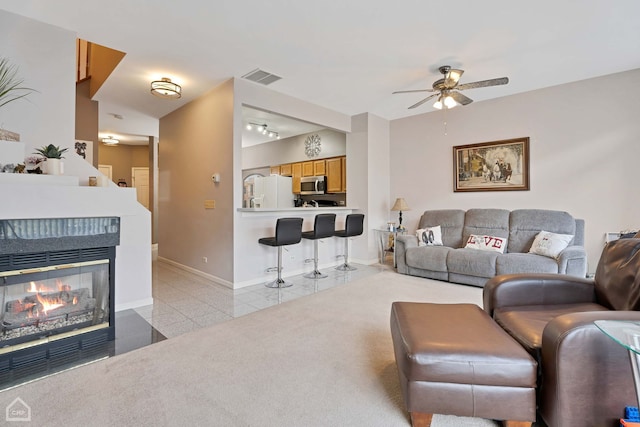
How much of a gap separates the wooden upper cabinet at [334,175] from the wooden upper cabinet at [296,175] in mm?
1005

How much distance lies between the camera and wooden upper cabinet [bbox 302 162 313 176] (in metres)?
7.19

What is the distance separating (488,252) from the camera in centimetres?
422

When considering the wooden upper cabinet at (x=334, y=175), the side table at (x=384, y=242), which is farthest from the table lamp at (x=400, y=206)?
the wooden upper cabinet at (x=334, y=175)

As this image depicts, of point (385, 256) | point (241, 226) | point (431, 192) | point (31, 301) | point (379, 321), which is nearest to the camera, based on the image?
point (31, 301)

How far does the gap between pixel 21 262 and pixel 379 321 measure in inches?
118

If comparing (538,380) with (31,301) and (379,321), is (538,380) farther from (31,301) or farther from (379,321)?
(31,301)

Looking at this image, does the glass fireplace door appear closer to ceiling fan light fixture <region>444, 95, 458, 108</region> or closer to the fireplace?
the fireplace

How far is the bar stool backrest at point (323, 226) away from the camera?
4594 millimetres

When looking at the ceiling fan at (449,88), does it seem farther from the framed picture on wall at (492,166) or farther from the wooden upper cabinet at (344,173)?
the wooden upper cabinet at (344,173)

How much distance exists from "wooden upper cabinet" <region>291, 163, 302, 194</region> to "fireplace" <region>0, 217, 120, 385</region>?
5.15 m

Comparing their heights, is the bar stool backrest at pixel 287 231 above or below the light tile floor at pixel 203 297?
above

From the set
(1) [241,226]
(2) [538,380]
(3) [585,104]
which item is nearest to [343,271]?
(1) [241,226]

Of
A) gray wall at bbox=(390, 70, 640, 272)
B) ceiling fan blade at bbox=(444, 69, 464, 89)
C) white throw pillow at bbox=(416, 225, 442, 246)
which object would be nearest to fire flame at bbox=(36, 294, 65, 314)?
white throw pillow at bbox=(416, 225, 442, 246)

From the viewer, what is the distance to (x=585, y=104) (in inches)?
164
